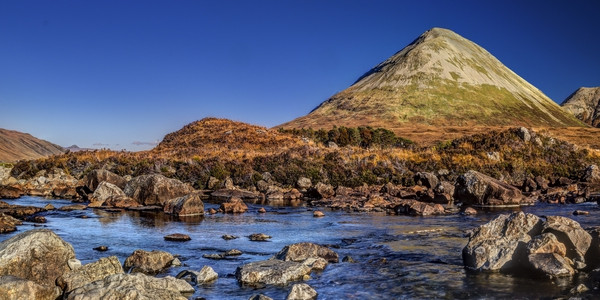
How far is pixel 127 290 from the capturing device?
10469mm

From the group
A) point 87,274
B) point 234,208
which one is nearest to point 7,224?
point 87,274

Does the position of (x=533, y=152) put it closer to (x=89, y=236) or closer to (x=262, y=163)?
(x=262, y=163)

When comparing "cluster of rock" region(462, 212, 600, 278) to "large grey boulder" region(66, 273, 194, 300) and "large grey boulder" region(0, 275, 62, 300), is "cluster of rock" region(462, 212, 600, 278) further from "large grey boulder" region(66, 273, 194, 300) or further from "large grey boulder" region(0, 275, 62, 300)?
"large grey boulder" region(0, 275, 62, 300)

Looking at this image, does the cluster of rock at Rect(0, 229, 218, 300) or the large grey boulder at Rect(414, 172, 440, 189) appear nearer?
the cluster of rock at Rect(0, 229, 218, 300)

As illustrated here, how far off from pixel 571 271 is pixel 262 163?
40.4 meters

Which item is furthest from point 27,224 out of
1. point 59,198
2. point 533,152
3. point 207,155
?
point 533,152

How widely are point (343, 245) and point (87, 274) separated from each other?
961cm

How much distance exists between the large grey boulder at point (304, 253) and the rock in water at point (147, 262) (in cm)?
351

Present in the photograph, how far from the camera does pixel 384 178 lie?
48094mm

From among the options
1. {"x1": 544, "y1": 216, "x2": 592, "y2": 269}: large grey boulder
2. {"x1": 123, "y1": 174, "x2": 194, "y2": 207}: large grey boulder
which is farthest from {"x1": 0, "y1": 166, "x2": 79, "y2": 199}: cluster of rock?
{"x1": 544, "y1": 216, "x2": 592, "y2": 269}: large grey boulder

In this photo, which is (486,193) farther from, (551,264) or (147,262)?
(147,262)

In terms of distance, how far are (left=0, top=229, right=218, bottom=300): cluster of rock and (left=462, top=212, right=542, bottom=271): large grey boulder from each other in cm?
749

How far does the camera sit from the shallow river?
12578mm

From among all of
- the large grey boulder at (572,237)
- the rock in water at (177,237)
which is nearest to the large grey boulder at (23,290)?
the rock in water at (177,237)
